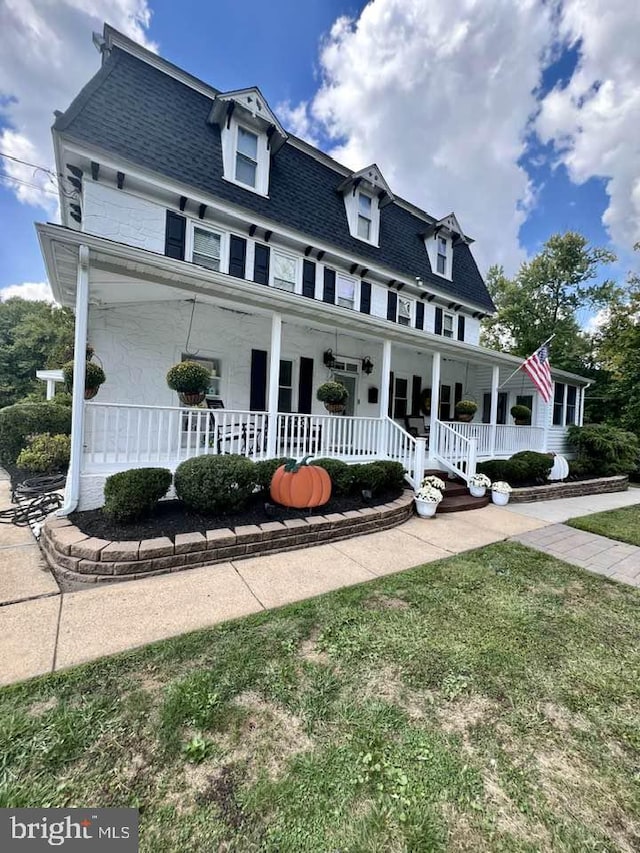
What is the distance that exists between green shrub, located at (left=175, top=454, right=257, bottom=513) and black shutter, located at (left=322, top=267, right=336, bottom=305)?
20.7ft

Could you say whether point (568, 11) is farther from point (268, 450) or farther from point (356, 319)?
point (268, 450)

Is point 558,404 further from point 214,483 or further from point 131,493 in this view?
point 131,493

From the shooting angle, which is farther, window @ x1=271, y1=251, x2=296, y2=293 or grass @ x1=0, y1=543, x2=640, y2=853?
window @ x1=271, y1=251, x2=296, y2=293

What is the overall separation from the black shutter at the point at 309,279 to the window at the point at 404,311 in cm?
329

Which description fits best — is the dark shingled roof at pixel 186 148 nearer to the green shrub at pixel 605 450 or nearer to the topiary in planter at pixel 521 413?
the topiary in planter at pixel 521 413

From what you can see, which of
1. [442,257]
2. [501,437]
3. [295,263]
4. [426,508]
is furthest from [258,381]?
[442,257]

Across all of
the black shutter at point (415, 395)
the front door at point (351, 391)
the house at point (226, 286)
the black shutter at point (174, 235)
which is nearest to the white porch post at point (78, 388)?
the house at point (226, 286)

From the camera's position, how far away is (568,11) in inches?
302

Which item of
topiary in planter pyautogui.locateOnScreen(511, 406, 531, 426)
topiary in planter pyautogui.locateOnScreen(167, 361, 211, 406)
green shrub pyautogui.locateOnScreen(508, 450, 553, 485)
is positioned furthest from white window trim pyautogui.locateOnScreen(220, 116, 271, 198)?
topiary in planter pyautogui.locateOnScreen(511, 406, 531, 426)

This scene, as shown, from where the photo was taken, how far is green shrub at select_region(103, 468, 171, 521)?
13.9ft

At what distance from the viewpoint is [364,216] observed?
10.8 metres

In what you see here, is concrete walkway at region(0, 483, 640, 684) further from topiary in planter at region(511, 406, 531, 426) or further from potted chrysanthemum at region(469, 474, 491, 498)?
topiary in planter at region(511, 406, 531, 426)

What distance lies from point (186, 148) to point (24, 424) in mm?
7552

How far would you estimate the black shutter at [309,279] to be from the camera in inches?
364
